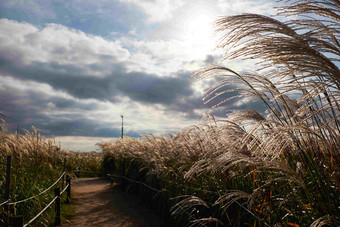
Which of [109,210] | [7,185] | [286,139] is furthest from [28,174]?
[286,139]

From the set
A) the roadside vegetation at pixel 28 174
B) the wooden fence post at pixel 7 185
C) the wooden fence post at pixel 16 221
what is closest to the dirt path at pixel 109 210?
the roadside vegetation at pixel 28 174

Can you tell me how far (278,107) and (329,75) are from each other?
1.39 meters

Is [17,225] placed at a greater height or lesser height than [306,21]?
lesser

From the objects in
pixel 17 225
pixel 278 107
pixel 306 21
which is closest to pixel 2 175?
pixel 17 225

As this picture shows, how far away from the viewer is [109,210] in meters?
7.52

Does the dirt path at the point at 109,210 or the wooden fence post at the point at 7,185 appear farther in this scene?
the dirt path at the point at 109,210

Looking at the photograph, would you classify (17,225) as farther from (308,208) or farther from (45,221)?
(308,208)

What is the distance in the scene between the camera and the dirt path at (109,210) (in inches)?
250

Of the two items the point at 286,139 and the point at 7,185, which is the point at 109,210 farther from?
the point at 286,139

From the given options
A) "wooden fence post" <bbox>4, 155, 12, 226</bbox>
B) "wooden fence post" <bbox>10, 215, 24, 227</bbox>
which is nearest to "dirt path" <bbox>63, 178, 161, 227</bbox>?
"wooden fence post" <bbox>4, 155, 12, 226</bbox>

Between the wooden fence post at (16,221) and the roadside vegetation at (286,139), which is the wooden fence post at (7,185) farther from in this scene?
the roadside vegetation at (286,139)

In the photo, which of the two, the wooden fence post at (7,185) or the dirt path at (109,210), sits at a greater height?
the wooden fence post at (7,185)

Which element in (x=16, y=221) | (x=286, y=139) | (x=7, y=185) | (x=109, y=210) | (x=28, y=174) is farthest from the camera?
(x=109, y=210)

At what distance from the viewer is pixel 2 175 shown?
5.48 m
